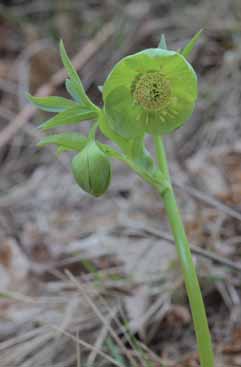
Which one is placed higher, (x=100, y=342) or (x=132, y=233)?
(x=132, y=233)

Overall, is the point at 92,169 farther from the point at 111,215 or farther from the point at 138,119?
the point at 111,215

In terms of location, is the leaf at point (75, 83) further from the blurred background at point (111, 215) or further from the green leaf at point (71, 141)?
the blurred background at point (111, 215)

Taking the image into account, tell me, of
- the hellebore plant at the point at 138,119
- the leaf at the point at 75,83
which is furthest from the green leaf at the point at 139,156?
the leaf at the point at 75,83

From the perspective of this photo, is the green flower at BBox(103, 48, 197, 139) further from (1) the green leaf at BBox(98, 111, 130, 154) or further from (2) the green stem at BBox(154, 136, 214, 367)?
(2) the green stem at BBox(154, 136, 214, 367)

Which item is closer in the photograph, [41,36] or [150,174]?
[150,174]

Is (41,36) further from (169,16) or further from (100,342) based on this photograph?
(100,342)

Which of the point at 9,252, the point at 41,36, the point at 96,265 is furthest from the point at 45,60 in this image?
the point at 96,265

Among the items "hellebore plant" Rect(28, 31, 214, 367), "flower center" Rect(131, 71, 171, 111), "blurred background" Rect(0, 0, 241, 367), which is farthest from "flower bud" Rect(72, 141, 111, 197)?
"blurred background" Rect(0, 0, 241, 367)
